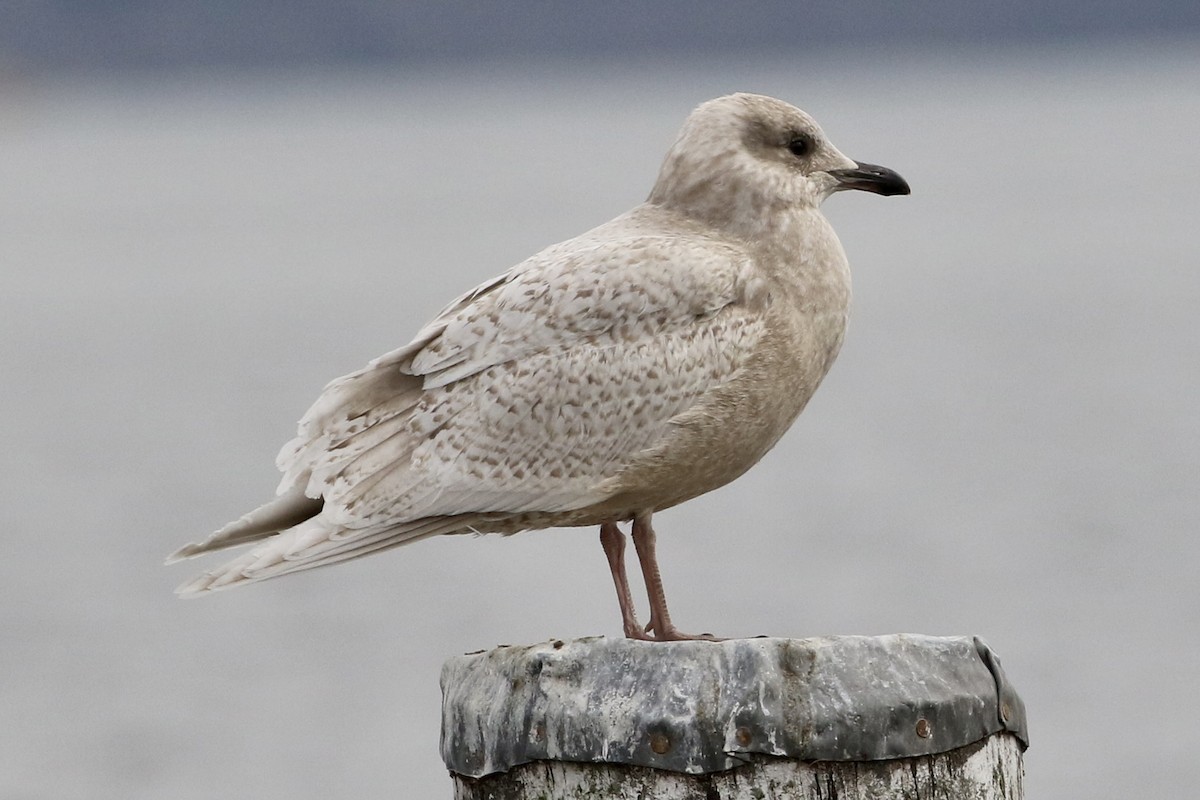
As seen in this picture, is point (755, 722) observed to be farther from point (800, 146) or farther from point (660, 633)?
point (800, 146)

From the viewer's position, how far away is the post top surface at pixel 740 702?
207 inches

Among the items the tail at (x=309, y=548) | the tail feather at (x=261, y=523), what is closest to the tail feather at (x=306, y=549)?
the tail at (x=309, y=548)

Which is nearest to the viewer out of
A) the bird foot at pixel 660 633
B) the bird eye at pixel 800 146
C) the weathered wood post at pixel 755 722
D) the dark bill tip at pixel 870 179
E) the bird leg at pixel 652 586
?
the weathered wood post at pixel 755 722

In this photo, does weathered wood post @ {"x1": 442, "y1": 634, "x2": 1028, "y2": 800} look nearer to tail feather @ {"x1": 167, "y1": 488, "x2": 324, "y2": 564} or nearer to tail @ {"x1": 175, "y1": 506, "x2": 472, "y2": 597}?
tail @ {"x1": 175, "y1": 506, "x2": 472, "y2": 597}

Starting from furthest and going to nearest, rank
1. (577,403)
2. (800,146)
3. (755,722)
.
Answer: (800,146) < (577,403) < (755,722)

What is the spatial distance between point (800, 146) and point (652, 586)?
5.63 feet

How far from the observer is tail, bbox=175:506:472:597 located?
656 centimetres

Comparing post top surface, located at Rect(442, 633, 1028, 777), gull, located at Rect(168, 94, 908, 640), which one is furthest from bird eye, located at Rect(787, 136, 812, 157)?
post top surface, located at Rect(442, 633, 1028, 777)

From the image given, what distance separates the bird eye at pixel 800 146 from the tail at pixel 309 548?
1.76 m

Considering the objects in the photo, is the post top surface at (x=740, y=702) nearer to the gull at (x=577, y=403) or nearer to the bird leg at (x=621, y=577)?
the bird leg at (x=621, y=577)

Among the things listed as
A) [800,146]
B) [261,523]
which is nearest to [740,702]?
[261,523]

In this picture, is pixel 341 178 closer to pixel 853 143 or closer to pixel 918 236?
pixel 853 143

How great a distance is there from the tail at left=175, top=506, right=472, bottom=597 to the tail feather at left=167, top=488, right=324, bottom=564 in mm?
31

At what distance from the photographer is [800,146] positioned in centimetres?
733
